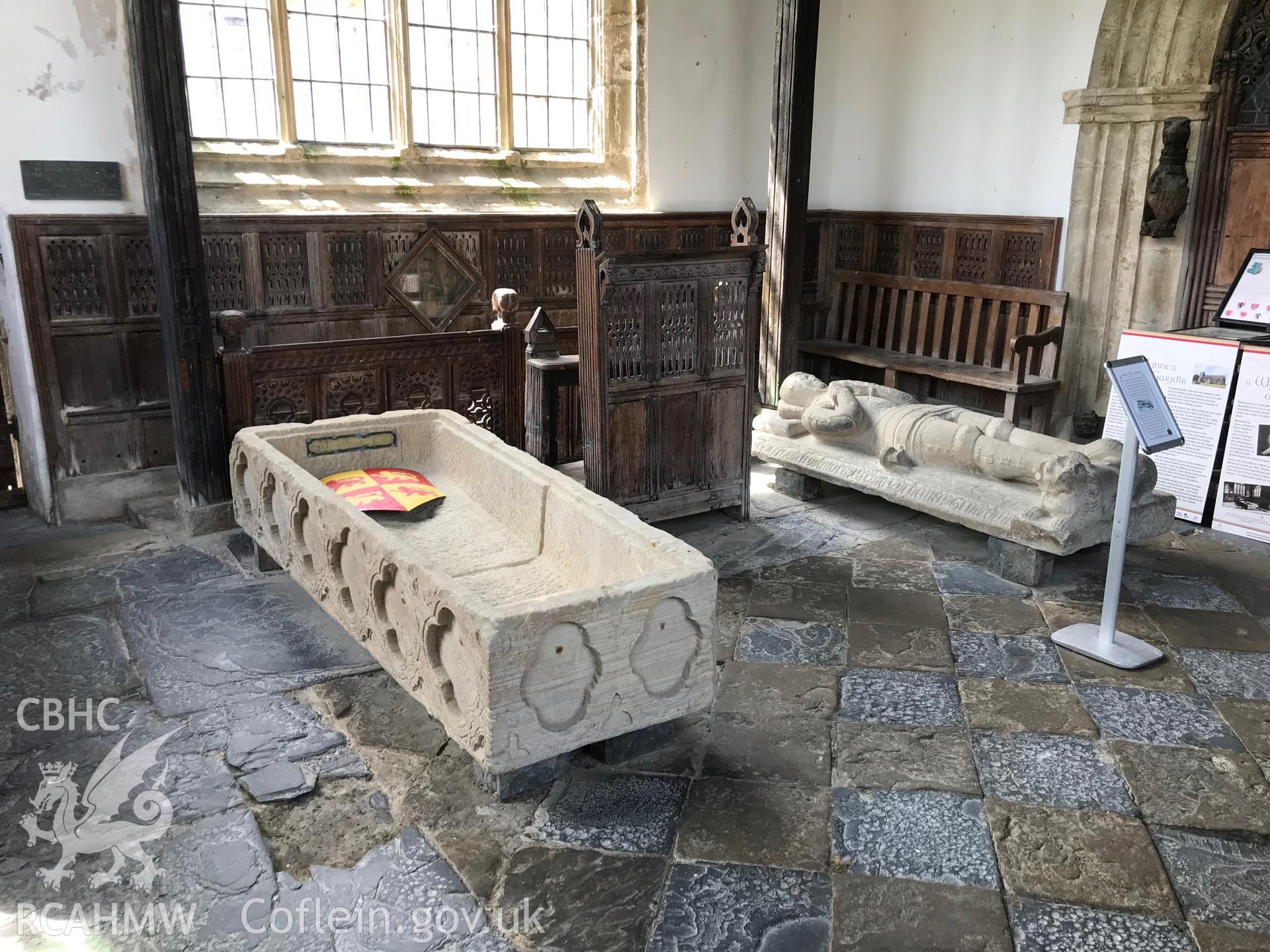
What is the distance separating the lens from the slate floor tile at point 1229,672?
357cm

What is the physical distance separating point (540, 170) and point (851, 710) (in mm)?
4855

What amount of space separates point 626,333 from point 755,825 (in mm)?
2599

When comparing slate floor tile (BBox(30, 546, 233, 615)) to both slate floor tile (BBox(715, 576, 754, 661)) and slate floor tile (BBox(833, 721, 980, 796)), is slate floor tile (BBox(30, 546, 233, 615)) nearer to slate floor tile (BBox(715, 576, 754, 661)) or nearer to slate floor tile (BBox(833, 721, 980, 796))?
slate floor tile (BBox(715, 576, 754, 661))

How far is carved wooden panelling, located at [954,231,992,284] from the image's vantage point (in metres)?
7.06

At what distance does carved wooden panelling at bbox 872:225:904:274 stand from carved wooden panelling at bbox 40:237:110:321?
17.7 ft

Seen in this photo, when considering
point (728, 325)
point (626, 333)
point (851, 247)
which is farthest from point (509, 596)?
point (851, 247)

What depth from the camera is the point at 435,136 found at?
6676 mm

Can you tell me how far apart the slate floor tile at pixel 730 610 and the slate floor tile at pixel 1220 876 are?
61.7 inches

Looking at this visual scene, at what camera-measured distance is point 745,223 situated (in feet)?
18.1

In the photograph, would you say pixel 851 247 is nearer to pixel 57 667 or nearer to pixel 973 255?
pixel 973 255

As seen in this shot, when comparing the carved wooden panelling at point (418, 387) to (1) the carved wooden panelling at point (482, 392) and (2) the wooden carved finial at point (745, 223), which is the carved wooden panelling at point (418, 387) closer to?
(1) the carved wooden panelling at point (482, 392)

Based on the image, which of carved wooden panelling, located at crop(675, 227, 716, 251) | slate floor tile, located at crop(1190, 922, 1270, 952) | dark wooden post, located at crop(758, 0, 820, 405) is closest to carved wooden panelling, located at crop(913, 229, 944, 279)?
dark wooden post, located at crop(758, 0, 820, 405)

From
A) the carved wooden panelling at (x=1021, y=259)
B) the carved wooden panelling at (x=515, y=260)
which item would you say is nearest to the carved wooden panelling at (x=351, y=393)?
the carved wooden panelling at (x=515, y=260)

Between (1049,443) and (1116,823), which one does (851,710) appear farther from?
(1049,443)
